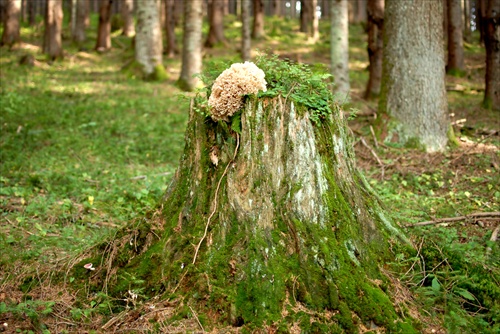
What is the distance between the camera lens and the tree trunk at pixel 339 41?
12.6 metres

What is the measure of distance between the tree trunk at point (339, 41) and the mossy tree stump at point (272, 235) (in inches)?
353

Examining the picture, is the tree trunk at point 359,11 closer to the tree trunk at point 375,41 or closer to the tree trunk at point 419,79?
the tree trunk at point 375,41

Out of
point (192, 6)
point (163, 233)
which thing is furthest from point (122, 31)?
point (163, 233)

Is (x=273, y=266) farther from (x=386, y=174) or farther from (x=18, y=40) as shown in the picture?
(x=18, y=40)

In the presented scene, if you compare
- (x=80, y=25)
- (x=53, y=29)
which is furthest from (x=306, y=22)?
(x=53, y=29)

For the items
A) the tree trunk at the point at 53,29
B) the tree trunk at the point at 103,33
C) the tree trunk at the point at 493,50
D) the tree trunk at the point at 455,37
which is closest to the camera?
the tree trunk at the point at 493,50

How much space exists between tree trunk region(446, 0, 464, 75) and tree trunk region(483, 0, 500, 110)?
5.32 meters

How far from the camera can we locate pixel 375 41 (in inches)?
527

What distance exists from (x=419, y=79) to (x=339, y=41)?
14.0 feet

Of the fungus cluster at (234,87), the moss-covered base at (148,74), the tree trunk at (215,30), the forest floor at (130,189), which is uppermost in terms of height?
the tree trunk at (215,30)

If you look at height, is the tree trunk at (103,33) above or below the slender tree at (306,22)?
below

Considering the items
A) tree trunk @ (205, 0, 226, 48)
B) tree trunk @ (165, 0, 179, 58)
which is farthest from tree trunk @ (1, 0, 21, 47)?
tree trunk @ (205, 0, 226, 48)

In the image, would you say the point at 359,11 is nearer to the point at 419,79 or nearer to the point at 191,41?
the point at 191,41

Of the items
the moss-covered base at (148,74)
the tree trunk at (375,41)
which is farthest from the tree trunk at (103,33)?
the tree trunk at (375,41)
